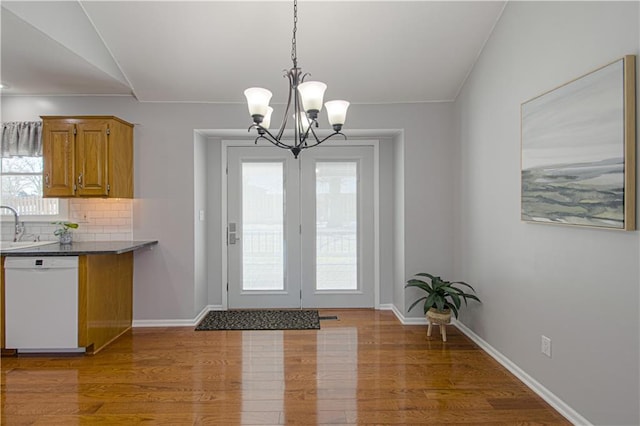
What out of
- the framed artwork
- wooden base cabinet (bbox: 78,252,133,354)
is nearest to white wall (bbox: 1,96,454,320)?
wooden base cabinet (bbox: 78,252,133,354)

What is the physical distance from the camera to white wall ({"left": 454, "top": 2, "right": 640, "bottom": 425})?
191 cm

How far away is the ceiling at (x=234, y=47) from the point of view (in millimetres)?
2988

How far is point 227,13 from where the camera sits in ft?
10.0

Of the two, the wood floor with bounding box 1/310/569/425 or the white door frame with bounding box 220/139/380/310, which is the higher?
the white door frame with bounding box 220/139/380/310

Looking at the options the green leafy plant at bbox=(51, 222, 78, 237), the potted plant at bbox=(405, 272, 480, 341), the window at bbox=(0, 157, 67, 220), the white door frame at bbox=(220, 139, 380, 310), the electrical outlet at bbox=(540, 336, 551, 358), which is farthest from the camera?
the white door frame at bbox=(220, 139, 380, 310)

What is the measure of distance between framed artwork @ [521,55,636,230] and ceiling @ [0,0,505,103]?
1108mm

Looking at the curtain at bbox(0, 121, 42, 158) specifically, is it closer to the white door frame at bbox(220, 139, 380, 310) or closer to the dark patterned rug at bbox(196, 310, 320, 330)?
the white door frame at bbox(220, 139, 380, 310)

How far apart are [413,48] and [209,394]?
10.6ft

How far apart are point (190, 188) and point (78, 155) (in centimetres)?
107

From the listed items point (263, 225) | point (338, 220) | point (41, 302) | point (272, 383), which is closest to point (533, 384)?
point (272, 383)

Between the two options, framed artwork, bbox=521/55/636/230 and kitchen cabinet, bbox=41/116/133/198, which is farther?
kitchen cabinet, bbox=41/116/133/198

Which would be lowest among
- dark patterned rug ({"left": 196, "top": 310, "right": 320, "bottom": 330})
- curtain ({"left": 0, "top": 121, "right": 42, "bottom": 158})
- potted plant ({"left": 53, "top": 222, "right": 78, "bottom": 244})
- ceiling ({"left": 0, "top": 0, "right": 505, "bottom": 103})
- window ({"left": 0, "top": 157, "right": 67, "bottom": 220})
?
dark patterned rug ({"left": 196, "top": 310, "right": 320, "bottom": 330})

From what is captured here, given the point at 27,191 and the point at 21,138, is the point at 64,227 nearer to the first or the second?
the point at 27,191

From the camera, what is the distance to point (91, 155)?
3.64 meters
